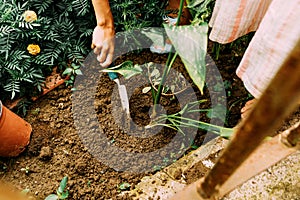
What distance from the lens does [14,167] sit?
1232 mm

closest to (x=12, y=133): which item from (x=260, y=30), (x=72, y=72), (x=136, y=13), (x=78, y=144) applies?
(x=78, y=144)

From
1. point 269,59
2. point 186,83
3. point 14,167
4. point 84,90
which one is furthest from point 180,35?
point 14,167

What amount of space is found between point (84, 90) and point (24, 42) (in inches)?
11.3

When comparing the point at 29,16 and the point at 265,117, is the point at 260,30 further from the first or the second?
the point at 29,16

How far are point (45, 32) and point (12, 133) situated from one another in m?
0.40

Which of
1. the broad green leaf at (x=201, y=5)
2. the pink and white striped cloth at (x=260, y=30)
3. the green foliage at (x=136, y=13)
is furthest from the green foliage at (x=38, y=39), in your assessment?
the pink and white striped cloth at (x=260, y=30)

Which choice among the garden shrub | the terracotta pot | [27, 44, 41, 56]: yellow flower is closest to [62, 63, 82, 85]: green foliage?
the garden shrub

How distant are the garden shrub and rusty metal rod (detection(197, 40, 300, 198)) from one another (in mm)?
984

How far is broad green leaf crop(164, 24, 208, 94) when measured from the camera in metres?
0.81

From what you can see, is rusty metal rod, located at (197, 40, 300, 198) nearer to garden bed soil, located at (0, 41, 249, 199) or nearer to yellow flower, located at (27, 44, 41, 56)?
garden bed soil, located at (0, 41, 249, 199)

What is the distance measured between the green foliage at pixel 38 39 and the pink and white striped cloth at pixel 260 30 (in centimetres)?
58

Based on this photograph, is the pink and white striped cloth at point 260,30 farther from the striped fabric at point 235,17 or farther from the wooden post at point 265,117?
the wooden post at point 265,117

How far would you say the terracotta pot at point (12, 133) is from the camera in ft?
3.71

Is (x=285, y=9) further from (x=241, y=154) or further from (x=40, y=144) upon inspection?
(x=40, y=144)
